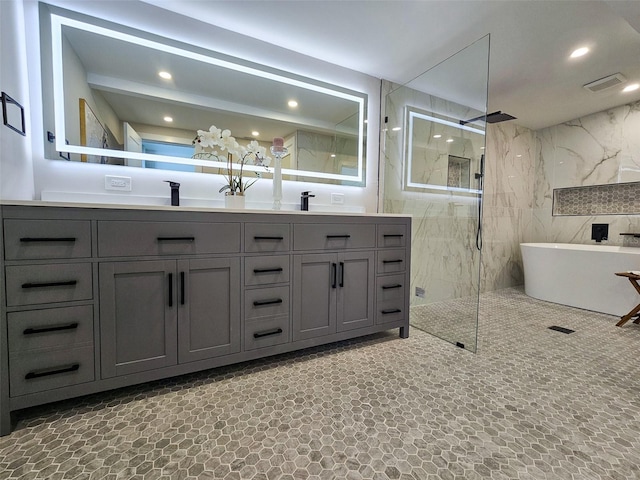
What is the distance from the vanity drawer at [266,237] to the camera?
1.61 metres

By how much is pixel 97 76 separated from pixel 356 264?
213 centimetres

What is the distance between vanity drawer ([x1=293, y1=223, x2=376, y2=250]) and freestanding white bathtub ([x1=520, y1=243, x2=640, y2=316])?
279cm

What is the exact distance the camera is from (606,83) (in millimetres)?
2746

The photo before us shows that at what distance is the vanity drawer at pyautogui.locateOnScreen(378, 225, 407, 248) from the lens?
6.82 feet

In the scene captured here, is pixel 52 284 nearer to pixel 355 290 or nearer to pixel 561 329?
pixel 355 290

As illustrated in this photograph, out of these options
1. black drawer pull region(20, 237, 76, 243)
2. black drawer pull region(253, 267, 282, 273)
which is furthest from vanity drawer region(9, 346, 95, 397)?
black drawer pull region(253, 267, 282, 273)

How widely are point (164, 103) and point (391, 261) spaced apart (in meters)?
2.05

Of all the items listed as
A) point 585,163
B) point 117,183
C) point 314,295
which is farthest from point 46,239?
point 585,163

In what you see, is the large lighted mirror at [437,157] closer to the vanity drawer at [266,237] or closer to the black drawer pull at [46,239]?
the vanity drawer at [266,237]

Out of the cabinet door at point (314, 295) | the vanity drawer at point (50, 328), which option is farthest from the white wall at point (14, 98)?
the cabinet door at point (314, 295)

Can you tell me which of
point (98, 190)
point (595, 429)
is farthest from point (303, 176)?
point (595, 429)

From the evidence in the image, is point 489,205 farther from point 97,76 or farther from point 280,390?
point 97,76

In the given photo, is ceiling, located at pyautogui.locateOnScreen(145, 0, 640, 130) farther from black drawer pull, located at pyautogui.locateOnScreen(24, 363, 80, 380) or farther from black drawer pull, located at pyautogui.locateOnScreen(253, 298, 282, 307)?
black drawer pull, located at pyautogui.locateOnScreen(24, 363, 80, 380)

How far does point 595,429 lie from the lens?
1229 mm
